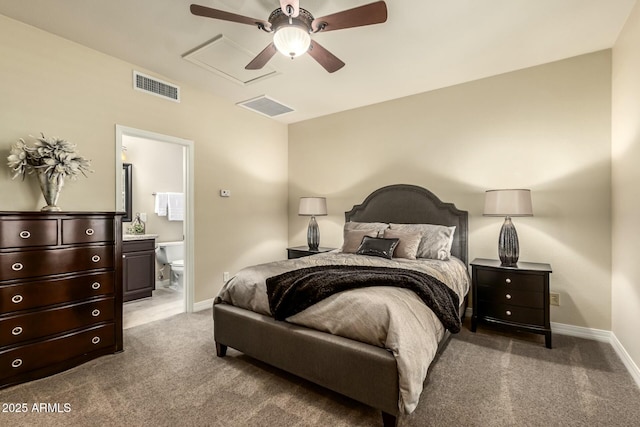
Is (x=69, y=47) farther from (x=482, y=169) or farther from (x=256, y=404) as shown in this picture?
(x=482, y=169)

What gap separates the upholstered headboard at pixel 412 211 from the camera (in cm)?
359

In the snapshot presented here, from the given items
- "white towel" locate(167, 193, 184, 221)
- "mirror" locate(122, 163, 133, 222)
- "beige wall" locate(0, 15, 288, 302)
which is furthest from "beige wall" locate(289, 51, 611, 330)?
"mirror" locate(122, 163, 133, 222)

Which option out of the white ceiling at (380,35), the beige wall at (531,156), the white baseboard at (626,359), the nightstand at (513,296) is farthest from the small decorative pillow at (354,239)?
the white baseboard at (626,359)

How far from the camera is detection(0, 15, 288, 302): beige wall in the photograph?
2.54 m

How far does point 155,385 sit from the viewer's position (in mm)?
2170

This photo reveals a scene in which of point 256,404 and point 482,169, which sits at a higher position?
point 482,169

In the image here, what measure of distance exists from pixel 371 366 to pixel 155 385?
1.57 metres

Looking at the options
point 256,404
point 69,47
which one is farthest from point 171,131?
point 256,404

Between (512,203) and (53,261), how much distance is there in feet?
12.8

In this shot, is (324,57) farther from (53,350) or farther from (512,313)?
(53,350)

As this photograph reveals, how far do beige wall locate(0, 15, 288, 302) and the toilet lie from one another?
1.10 meters

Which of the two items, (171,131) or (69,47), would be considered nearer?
(69,47)

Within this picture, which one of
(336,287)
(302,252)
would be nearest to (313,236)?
(302,252)

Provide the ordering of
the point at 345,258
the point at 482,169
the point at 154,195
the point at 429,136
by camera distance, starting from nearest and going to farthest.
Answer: the point at 345,258 < the point at 482,169 < the point at 429,136 < the point at 154,195
